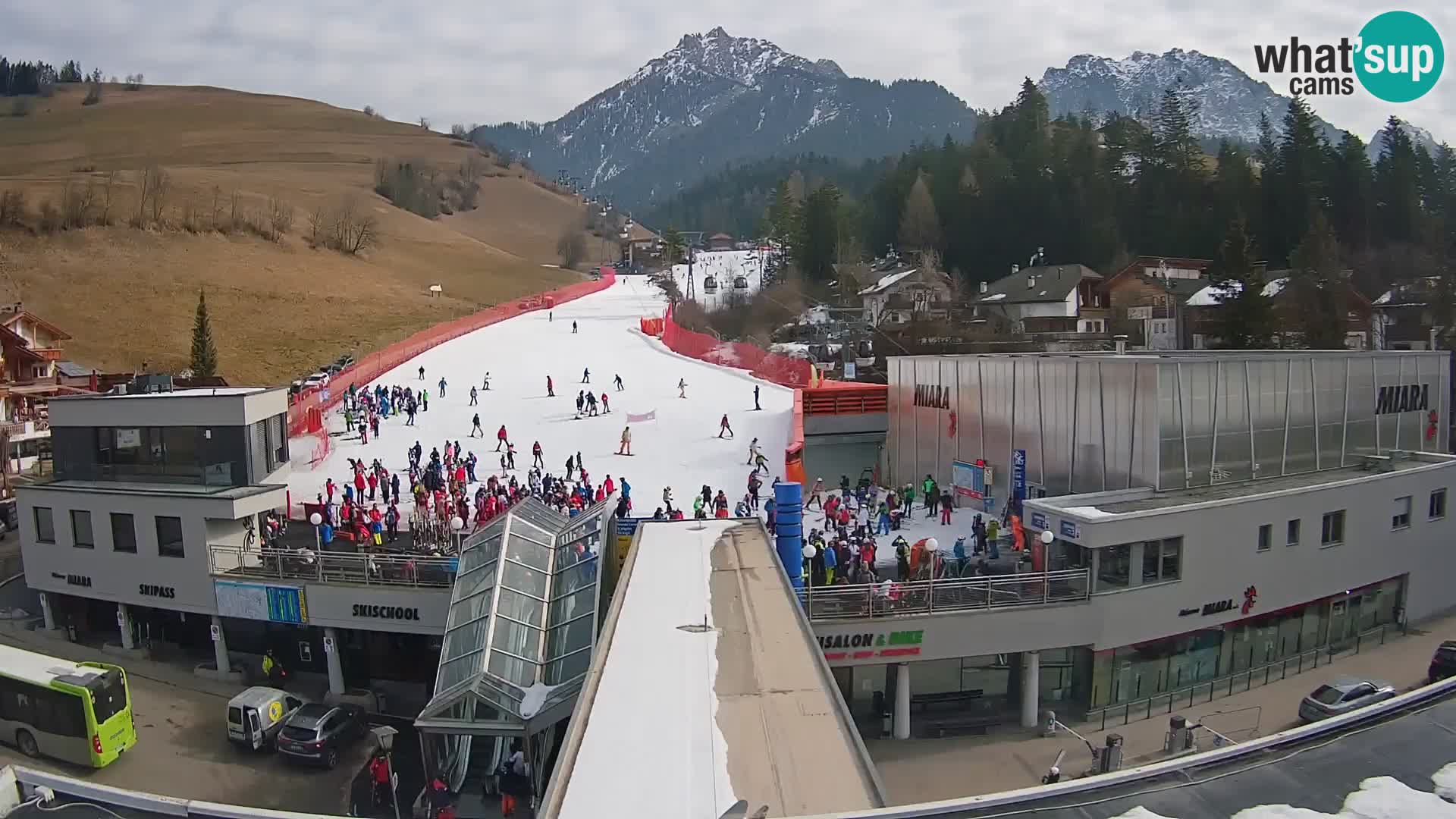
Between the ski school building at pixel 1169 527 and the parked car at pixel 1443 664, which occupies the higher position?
the ski school building at pixel 1169 527

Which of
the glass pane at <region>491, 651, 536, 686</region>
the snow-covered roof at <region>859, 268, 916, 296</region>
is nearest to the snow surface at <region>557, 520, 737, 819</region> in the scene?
the glass pane at <region>491, 651, 536, 686</region>

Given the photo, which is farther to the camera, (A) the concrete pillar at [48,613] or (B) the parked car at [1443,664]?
(A) the concrete pillar at [48,613]

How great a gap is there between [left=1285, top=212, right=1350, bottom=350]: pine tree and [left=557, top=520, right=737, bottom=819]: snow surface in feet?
146

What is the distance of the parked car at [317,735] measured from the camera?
17.9 metres

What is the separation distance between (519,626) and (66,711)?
29.9 feet

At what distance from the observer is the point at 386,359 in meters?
47.5

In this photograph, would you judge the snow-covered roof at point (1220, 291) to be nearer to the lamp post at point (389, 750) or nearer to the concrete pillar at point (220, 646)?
the lamp post at point (389, 750)

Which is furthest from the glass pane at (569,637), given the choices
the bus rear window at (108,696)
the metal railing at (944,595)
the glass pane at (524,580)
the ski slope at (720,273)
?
the ski slope at (720,273)

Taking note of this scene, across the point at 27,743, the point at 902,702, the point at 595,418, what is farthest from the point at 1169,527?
the point at 595,418

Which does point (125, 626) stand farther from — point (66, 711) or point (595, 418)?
point (595, 418)

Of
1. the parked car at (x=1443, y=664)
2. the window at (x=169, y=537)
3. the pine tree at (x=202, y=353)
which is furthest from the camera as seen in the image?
the pine tree at (x=202, y=353)

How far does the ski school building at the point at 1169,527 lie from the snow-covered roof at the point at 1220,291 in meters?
25.3

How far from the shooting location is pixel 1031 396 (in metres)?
Answer: 24.6

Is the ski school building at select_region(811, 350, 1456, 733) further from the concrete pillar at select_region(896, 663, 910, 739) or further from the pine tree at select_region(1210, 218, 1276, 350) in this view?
the pine tree at select_region(1210, 218, 1276, 350)
